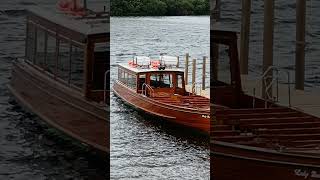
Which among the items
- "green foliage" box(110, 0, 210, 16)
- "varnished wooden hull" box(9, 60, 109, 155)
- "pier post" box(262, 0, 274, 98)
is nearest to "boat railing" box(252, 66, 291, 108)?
"pier post" box(262, 0, 274, 98)

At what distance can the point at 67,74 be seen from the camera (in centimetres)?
235

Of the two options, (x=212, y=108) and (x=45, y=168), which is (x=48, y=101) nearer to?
(x=45, y=168)

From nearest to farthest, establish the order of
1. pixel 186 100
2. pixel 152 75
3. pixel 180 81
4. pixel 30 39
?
pixel 30 39
pixel 186 100
pixel 180 81
pixel 152 75

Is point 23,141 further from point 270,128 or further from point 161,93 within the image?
point 161,93

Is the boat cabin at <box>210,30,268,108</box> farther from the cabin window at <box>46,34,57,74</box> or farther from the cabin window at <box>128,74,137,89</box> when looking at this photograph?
the cabin window at <box>128,74,137,89</box>

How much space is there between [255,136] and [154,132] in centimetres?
133

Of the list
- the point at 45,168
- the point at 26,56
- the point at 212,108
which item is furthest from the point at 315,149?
the point at 26,56

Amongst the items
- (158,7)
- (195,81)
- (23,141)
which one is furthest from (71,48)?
(195,81)

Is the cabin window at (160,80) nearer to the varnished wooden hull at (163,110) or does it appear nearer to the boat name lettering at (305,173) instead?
the varnished wooden hull at (163,110)

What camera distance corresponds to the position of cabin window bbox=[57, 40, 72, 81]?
2336mm

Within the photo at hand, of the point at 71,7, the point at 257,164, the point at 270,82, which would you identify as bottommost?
the point at 257,164

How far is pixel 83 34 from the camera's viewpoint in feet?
7.64

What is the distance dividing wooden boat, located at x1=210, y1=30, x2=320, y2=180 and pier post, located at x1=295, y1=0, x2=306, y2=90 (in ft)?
0.52

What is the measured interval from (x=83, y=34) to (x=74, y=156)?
21.7 inches
